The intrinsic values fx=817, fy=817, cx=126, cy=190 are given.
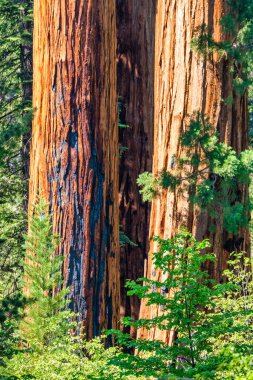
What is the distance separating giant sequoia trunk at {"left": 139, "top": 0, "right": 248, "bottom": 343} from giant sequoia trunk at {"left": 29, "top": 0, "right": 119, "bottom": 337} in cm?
68

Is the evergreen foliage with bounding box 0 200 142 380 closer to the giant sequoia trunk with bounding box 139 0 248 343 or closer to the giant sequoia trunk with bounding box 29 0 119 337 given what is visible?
the giant sequoia trunk with bounding box 29 0 119 337

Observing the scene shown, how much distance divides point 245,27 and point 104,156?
7.09 feet

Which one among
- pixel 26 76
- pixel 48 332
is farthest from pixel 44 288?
pixel 26 76

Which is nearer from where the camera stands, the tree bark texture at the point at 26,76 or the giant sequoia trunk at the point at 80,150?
the giant sequoia trunk at the point at 80,150

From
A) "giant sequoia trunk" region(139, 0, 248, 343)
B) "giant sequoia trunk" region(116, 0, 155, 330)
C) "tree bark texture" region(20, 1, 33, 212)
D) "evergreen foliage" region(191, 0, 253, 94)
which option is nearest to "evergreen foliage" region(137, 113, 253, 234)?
"giant sequoia trunk" region(139, 0, 248, 343)

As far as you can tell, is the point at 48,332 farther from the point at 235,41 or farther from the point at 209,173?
the point at 235,41

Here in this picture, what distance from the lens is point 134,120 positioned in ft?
40.7

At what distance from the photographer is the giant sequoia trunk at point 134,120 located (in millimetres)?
12133

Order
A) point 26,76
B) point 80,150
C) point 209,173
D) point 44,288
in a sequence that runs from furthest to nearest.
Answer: point 26,76, point 80,150, point 209,173, point 44,288

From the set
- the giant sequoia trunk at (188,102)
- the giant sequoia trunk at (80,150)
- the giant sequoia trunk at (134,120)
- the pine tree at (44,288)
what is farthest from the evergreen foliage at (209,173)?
the giant sequoia trunk at (134,120)

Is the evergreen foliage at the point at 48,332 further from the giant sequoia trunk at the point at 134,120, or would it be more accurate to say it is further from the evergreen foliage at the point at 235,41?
the giant sequoia trunk at the point at 134,120

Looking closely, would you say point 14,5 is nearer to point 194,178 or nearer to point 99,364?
point 194,178

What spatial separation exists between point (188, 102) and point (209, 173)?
796mm

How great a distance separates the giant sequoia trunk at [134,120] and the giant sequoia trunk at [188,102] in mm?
3111
